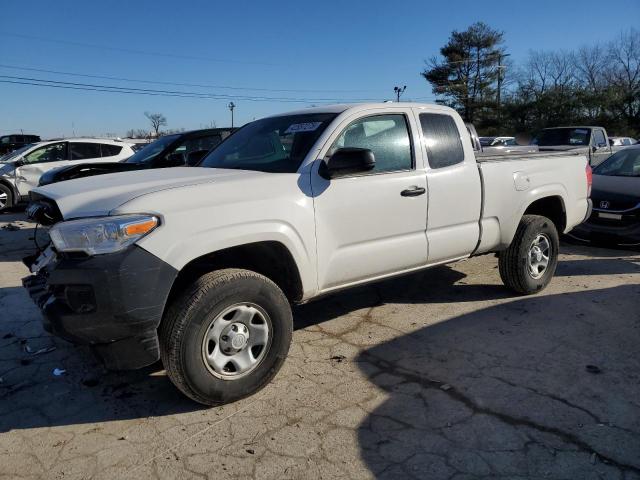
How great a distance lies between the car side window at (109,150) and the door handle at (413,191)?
33.3ft

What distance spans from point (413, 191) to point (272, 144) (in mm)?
1167

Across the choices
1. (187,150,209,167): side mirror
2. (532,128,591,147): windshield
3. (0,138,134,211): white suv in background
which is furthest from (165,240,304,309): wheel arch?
(532,128,591,147): windshield

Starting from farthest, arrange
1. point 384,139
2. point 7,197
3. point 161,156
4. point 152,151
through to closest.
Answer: point 7,197 < point 152,151 < point 161,156 < point 384,139

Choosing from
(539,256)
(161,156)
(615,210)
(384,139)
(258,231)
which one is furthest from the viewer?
(161,156)

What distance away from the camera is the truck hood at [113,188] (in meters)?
2.85

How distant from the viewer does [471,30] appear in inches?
2077

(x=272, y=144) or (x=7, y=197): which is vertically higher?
(x=272, y=144)

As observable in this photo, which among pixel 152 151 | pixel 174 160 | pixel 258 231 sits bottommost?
pixel 258 231

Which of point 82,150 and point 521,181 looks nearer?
point 521,181

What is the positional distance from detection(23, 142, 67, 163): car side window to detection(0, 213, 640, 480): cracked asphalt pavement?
27.7 feet

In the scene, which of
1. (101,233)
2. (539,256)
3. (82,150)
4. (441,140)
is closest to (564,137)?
(539,256)

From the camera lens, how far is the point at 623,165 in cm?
805

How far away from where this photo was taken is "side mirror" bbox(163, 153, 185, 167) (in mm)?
8352

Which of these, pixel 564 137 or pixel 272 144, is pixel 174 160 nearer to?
pixel 272 144
